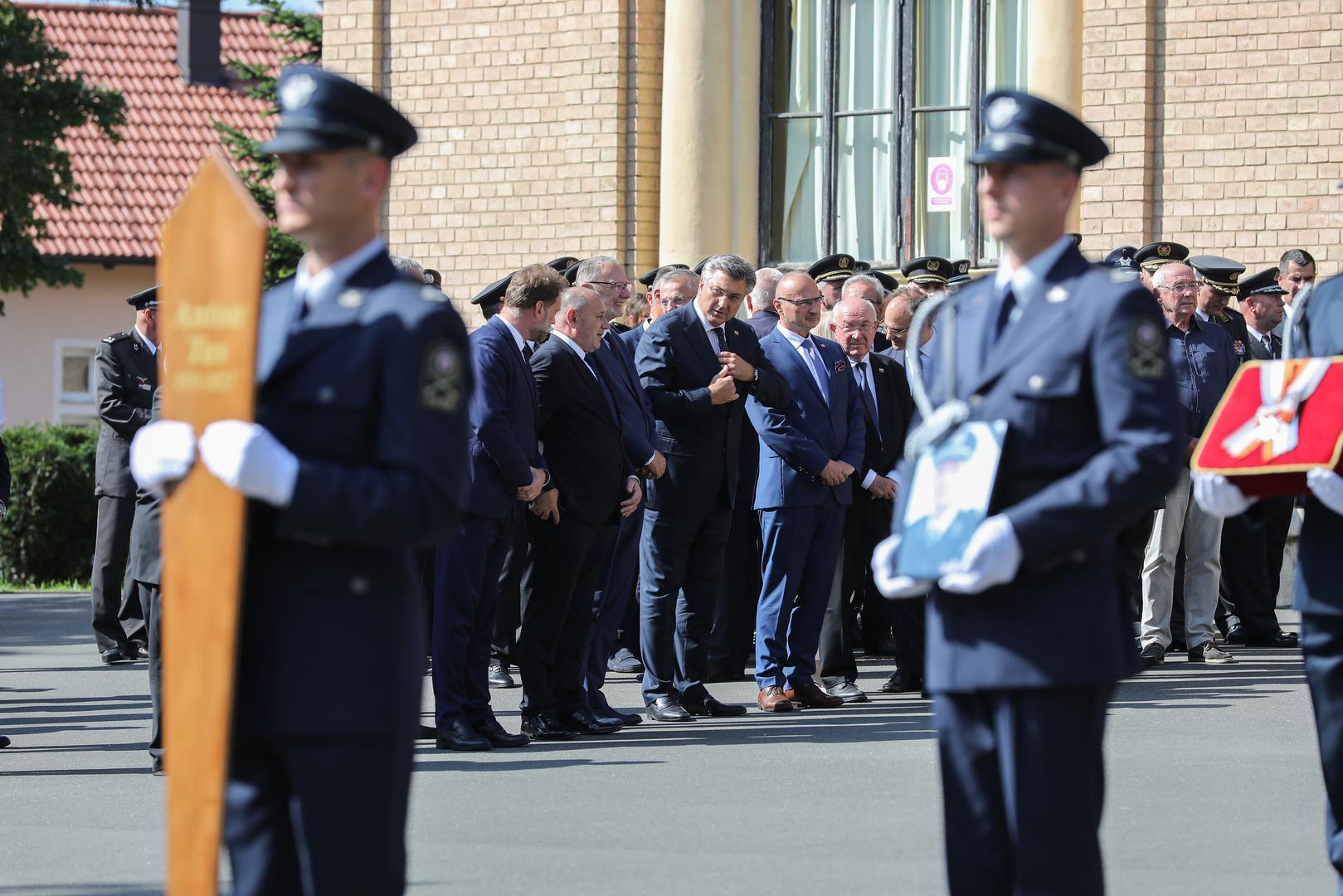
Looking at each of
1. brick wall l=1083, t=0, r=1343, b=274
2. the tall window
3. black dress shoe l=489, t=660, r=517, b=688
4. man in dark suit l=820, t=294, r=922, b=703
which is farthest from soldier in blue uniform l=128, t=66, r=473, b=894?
the tall window

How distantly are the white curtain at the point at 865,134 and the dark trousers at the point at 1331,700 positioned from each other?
46.1ft

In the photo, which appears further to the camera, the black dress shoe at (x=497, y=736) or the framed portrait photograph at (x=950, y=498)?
the black dress shoe at (x=497, y=736)

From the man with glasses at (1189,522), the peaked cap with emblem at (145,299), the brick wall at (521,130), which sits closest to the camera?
the peaked cap with emblem at (145,299)

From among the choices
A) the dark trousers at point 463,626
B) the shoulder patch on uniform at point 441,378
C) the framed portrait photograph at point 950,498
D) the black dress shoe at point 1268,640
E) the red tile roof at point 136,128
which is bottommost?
the black dress shoe at point 1268,640

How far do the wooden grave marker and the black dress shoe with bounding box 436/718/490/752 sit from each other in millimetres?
5997

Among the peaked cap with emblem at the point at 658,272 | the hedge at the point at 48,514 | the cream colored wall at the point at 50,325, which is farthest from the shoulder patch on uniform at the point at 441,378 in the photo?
the cream colored wall at the point at 50,325

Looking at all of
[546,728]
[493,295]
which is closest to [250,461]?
[546,728]

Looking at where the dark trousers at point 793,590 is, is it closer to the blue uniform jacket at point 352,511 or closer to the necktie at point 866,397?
the necktie at point 866,397

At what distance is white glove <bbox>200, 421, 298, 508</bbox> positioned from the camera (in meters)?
3.99

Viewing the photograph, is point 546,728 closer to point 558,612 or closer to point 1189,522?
point 558,612

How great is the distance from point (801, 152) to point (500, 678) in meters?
8.61

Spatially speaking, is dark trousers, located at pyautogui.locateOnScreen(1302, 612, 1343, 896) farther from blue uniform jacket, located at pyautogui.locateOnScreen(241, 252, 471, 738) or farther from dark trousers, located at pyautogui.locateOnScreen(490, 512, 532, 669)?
dark trousers, located at pyautogui.locateOnScreen(490, 512, 532, 669)

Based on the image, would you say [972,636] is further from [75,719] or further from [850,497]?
[75,719]

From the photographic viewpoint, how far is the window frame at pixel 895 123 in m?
19.5
